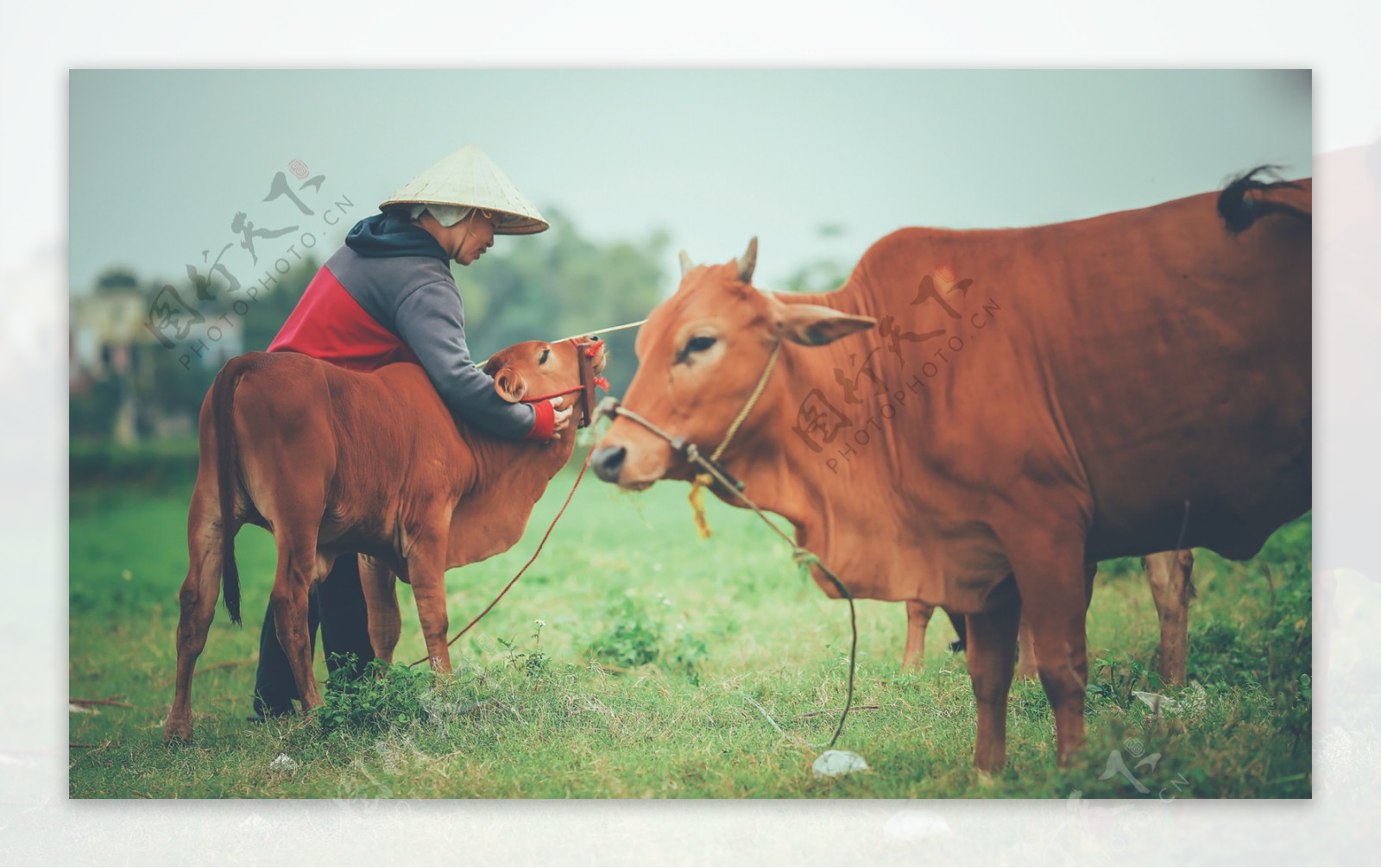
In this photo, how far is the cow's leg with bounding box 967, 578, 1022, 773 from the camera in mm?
3850

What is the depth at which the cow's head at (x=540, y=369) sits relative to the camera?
4.50m

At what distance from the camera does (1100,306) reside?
3697mm

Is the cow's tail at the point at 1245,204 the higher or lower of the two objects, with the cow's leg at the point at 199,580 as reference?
higher

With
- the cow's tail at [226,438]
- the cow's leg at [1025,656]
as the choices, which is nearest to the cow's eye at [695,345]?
the cow's tail at [226,438]

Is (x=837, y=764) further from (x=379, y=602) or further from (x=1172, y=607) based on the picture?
(x=379, y=602)

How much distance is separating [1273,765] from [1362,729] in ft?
2.19

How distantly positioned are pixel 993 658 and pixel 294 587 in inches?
100

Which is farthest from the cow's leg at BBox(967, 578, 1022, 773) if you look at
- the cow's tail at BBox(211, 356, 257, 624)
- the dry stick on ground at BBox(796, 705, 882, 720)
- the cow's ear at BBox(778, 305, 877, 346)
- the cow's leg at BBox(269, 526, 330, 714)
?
the cow's tail at BBox(211, 356, 257, 624)

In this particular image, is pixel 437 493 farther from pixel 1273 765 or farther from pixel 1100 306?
pixel 1273 765
